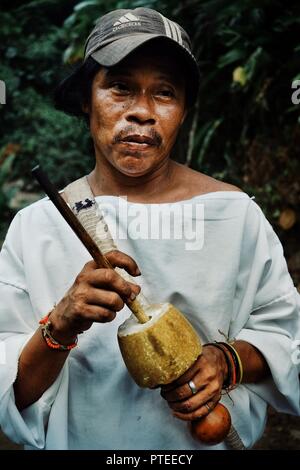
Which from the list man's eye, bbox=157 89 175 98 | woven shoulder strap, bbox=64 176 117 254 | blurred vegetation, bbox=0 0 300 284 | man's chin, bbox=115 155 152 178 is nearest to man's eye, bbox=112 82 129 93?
man's eye, bbox=157 89 175 98

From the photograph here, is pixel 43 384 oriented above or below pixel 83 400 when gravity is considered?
above

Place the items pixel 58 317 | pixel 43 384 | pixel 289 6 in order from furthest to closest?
1. pixel 289 6
2. pixel 43 384
3. pixel 58 317

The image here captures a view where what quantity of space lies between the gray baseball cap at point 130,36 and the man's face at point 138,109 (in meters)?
0.05

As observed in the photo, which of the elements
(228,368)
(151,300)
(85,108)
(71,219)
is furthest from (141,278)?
(85,108)

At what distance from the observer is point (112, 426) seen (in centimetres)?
193

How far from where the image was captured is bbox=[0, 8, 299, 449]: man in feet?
6.13

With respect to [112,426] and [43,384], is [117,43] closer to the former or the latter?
[43,384]

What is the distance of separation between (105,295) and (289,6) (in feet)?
14.5

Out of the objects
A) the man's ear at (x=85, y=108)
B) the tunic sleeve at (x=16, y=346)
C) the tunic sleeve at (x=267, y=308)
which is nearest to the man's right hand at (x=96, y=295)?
the tunic sleeve at (x=16, y=346)

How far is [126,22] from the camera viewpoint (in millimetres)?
1912

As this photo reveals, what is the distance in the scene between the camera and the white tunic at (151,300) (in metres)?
1.92

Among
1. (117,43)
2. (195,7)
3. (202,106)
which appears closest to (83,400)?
(117,43)

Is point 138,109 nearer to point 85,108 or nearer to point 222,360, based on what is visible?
point 85,108

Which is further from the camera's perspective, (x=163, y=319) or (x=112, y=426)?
(x=112, y=426)
